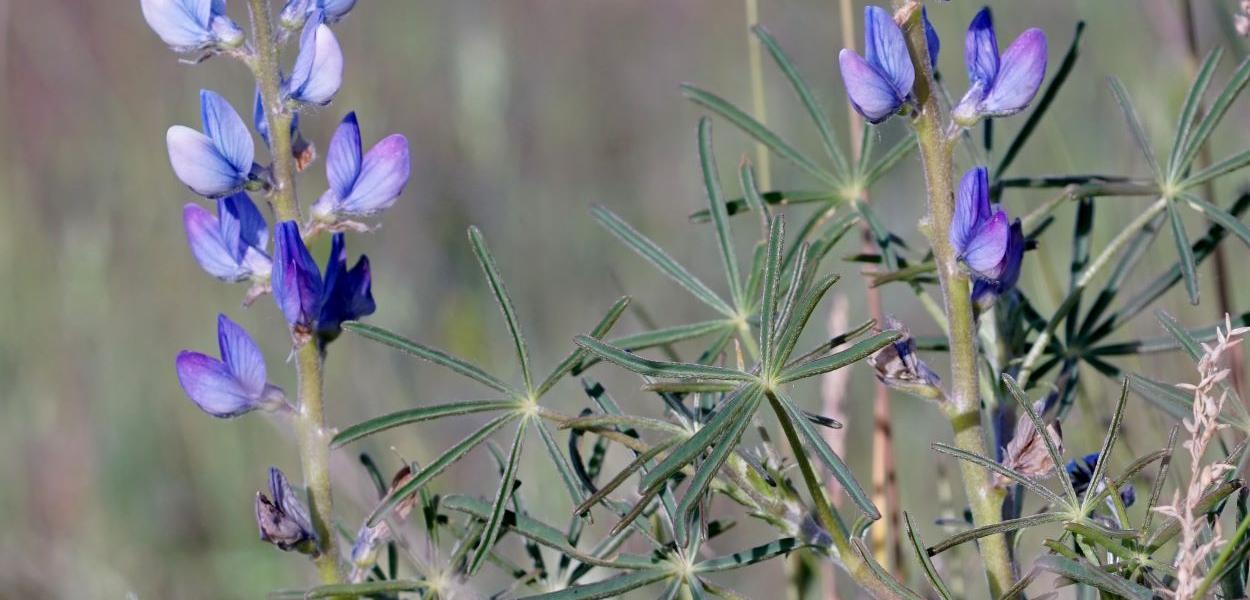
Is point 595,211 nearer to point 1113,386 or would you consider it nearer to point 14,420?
point 1113,386

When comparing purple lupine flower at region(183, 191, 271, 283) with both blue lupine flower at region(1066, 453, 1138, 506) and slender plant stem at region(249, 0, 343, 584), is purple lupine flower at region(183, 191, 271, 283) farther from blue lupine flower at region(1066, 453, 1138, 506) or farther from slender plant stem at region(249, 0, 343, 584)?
blue lupine flower at region(1066, 453, 1138, 506)

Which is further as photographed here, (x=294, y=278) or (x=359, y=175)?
(x=359, y=175)

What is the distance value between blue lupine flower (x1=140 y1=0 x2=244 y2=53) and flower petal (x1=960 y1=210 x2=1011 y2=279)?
1.01 metres

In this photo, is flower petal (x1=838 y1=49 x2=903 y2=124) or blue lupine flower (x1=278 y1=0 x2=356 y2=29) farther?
blue lupine flower (x1=278 y1=0 x2=356 y2=29)

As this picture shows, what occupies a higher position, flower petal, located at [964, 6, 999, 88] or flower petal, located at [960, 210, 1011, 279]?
flower petal, located at [964, 6, 999, 88]

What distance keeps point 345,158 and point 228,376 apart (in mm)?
332

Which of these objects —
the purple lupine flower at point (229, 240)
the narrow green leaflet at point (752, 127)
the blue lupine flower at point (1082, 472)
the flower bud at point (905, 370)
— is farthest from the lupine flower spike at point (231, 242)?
the blue lupine flower at point (1082, 472)

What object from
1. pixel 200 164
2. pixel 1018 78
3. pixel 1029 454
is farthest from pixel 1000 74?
pixel 200 164

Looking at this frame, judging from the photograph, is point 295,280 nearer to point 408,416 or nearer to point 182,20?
point 408,416

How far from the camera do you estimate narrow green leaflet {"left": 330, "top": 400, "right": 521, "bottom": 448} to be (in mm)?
1552

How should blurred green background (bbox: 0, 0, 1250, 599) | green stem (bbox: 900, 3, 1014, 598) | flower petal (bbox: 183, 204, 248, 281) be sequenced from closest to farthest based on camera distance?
green stem (bbox: 900, 3, 1014, 598) → flower petal (bbox: 183, 204, 248, 281) → blurred green background (bbox: 0, 0, 1250, 599)

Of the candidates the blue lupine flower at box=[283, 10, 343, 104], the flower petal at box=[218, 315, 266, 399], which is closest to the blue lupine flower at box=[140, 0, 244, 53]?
the blue lupine flower at box=[283, 10, 343, 104]

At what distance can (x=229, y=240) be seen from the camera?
1.78 m

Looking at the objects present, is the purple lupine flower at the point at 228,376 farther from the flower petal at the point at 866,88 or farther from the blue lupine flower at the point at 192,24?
the flower petal at the point at 866,88
